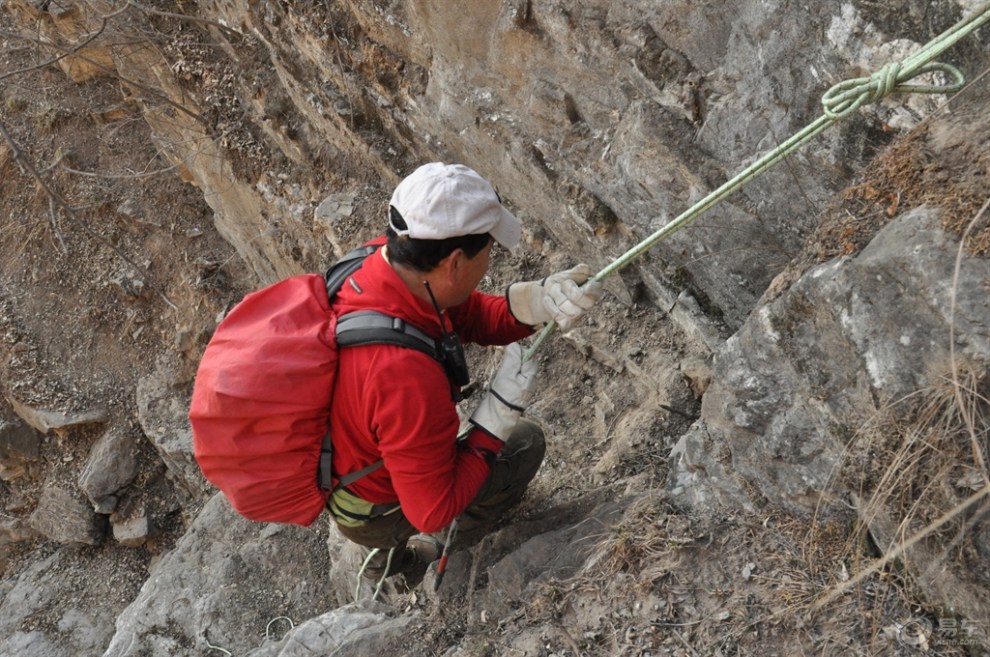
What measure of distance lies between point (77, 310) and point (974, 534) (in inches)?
327

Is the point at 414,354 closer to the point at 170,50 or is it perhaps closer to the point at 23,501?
the point at 170,50

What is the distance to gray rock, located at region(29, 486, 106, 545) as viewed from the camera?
25.4 feet

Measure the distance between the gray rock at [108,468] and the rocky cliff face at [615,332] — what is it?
0.03m

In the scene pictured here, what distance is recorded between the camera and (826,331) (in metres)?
2.44

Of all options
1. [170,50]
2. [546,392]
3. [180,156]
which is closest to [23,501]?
[180,156]

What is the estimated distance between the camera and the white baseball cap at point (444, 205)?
8.65 feet

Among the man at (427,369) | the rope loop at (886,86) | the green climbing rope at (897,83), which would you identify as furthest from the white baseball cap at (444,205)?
the rope loop at (886,86)

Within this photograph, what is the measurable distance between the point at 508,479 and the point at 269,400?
124 centimetres

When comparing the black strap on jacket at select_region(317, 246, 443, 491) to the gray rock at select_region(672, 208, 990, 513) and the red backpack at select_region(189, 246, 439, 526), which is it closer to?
the red backpack at select_region(189, 246, 439, 526)

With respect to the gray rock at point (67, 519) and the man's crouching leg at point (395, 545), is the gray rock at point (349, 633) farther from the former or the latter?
the gray rock at point (67, 519)

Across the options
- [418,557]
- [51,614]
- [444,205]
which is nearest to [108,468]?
[51,614]

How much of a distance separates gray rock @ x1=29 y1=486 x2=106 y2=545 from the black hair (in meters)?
6.49
